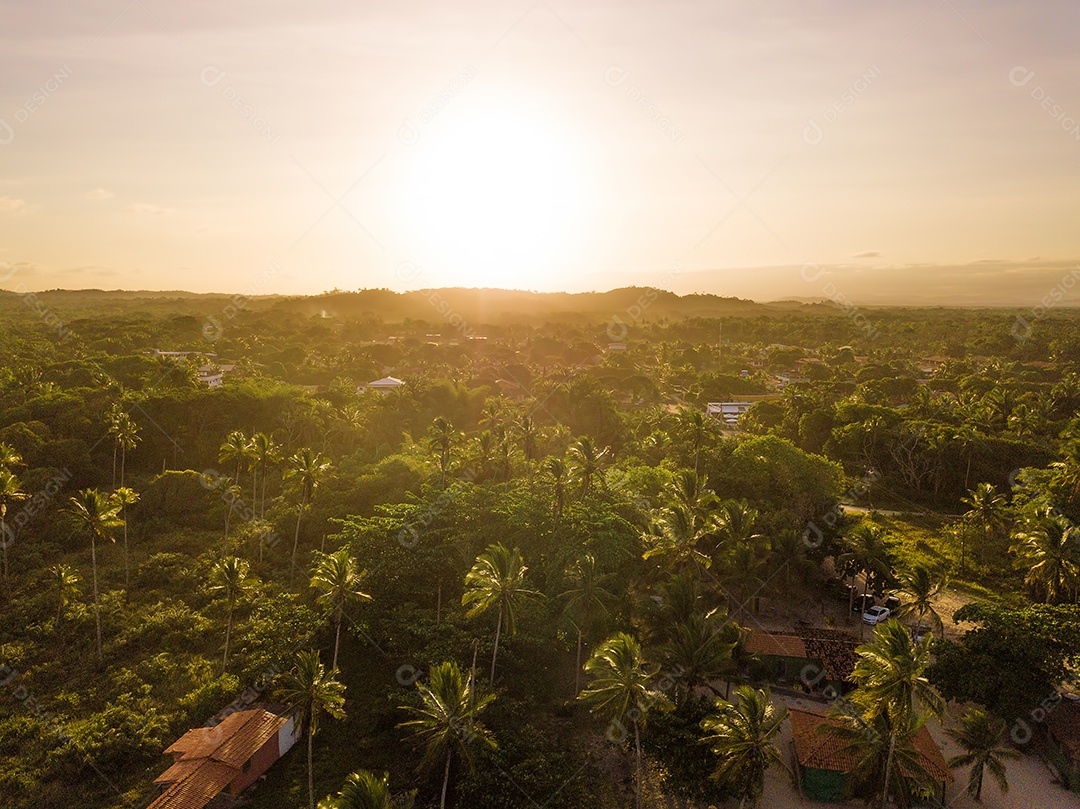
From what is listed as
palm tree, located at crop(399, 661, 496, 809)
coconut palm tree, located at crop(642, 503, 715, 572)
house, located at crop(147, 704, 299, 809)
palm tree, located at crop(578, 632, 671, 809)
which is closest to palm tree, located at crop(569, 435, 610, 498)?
coconut palm tree, located at crop(642, 503, 715, 572)

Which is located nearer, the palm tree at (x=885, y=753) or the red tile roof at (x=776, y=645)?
the palm tree at (x=885, y=753)

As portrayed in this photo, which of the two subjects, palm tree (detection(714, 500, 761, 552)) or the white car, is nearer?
palm tree (detection(714, 500, 761, 552))

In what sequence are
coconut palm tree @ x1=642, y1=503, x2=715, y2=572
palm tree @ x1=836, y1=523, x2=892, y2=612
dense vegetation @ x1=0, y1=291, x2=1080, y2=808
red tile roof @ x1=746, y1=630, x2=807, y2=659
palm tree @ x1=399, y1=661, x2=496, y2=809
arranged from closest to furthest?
palm tree @ x1=399, y1=661, x2=496, y2=809
dense vegetation @ x1=0, y1=291, x2=1080, y2=808
red tile roof @ x1=746, y1=630, x2=807, y2=659
coconut palm tree @ x1=642, y1=503, x2=715, y2=572
palm tree @ x1=836, y1=523, x2=892, y2=612

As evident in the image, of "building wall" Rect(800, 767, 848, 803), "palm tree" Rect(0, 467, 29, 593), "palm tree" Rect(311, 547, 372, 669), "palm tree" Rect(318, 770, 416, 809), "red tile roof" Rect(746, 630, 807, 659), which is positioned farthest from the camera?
"palm tree" Rect(0, 467, 29, 593)

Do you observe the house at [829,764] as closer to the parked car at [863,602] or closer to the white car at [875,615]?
the white car at [875,615]

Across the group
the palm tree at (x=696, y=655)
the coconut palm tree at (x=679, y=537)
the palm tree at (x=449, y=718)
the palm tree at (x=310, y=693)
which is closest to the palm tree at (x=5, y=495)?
the palm tree at (x=310, y=693)

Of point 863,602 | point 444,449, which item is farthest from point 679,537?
point 444,449

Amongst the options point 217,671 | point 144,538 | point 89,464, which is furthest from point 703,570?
point 89,464

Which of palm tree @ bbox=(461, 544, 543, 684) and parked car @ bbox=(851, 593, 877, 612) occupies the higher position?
palm tree @ bbox=(461, 544, 543, 684)

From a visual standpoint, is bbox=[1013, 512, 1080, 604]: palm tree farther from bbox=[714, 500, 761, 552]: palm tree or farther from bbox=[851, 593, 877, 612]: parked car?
bbox=[714, 500, 761, 552]: palm tree
